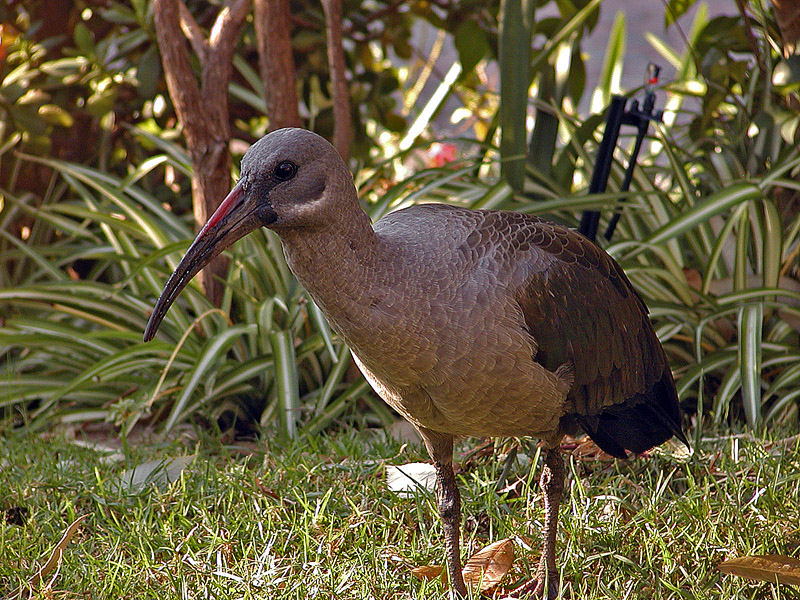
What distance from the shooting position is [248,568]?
2596 millimetres

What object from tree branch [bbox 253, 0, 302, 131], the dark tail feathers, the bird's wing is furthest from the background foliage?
the bird's wing

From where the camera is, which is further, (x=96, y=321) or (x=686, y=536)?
(x=96, y=321)

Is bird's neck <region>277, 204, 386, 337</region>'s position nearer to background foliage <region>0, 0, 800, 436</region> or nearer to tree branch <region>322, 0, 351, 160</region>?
background foliage <region>0, 0, 800, 436</region>

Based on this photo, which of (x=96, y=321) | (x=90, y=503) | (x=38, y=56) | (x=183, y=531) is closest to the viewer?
(x=183, y=531)

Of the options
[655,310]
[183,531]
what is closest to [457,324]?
[183,531]

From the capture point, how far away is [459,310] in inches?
84.9

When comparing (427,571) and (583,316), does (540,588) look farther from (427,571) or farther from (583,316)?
(583,316)

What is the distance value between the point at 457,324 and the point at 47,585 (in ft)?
4.64

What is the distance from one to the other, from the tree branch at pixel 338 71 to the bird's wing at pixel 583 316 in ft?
5.68

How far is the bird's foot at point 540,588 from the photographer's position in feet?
8.24

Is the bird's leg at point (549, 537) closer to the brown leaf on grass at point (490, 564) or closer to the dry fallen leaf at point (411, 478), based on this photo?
the brown leaf on grass at point (490, 564)

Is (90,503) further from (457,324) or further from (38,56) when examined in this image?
(38,56)

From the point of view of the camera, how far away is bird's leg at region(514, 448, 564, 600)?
8.25ft

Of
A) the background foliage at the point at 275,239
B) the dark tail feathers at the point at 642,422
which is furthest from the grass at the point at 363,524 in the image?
the background foliage at the point at 275,239
